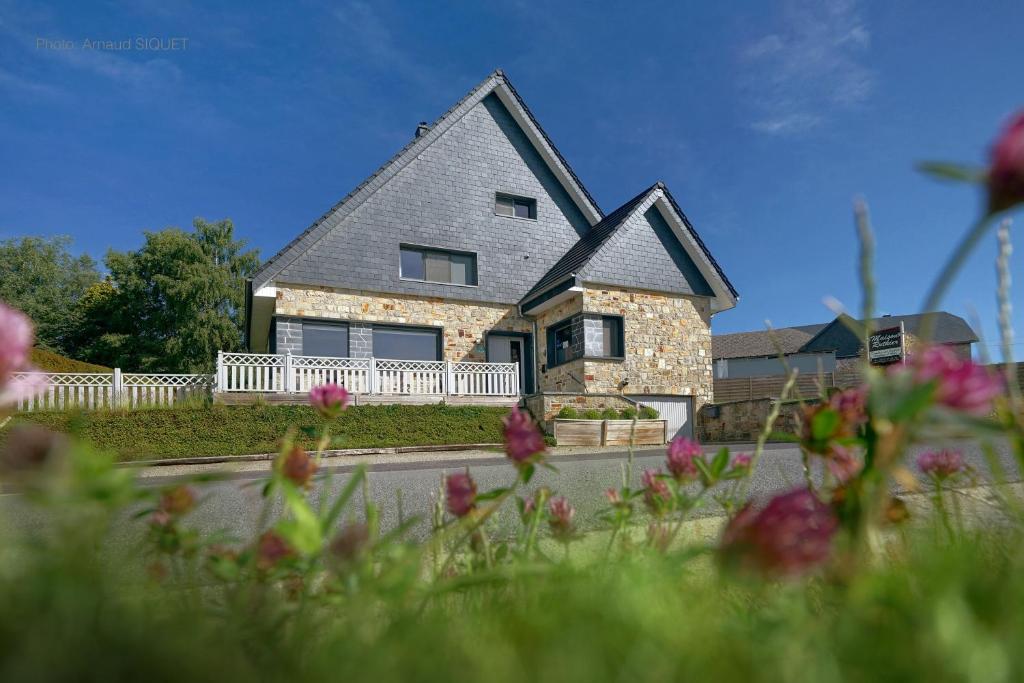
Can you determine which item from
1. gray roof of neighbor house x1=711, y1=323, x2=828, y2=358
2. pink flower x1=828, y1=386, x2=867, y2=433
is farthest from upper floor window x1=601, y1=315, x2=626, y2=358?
gray roof of neighbor house x1=711, y1=323, x2=828, y2=358

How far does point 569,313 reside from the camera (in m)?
14.0

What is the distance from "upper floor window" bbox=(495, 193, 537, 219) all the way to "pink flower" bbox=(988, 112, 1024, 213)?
51.0 feet

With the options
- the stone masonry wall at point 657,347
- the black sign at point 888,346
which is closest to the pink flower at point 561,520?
the stone masonry wall at point 657,347

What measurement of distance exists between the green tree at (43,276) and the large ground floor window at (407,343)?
2669 cm

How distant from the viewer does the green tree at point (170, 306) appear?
25641 millimetres

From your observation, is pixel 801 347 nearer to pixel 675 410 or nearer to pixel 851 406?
pixel 675 410

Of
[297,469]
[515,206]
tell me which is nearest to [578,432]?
[515,206]

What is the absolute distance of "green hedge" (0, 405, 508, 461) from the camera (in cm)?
963

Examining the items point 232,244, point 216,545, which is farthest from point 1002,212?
point 232,244

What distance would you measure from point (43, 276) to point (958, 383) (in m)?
46.1

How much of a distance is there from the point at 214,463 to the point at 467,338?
23.1 ft

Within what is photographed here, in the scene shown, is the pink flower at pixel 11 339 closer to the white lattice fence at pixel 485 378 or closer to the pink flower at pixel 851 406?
the pink flower at pixel 851 406

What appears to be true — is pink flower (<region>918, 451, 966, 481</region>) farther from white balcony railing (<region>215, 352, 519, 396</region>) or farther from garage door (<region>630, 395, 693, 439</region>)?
garage door (<region>630, 395, 693, 439</region>)

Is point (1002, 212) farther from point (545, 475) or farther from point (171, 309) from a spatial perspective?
point (171, 309)
